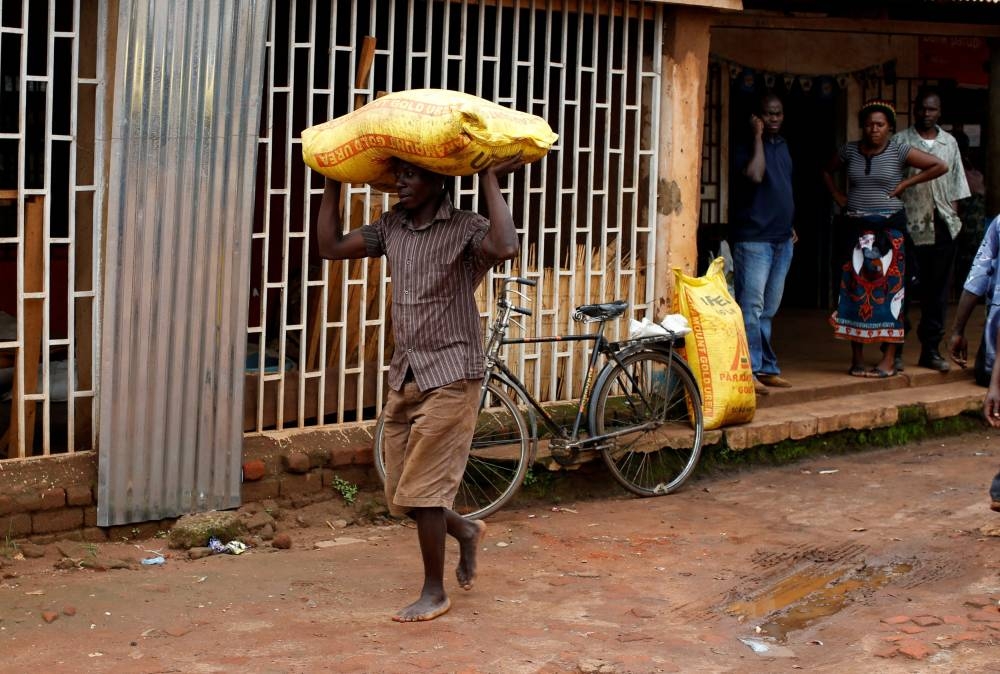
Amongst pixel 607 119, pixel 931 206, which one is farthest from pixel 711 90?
pixel 607 119

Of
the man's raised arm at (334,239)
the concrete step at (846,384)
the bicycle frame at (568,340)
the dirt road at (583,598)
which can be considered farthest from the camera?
the concrete step at (846,384)

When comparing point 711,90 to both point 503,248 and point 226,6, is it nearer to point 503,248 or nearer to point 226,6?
point 226,6

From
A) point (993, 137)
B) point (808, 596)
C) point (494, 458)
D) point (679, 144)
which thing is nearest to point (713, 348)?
point (679, 144)

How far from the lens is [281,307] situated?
6.58 metres

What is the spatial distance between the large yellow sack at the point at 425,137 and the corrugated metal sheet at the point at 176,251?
950 mm

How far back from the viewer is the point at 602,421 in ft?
23.6

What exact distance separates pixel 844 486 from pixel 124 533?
13.1ft

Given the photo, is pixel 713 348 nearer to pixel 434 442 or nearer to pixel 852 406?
pixel 852 406

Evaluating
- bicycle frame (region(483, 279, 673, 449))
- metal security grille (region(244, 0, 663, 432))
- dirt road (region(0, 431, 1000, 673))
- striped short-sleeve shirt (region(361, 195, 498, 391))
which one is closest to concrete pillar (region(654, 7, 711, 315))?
metal security grille (region(244, 0, 663, 432))

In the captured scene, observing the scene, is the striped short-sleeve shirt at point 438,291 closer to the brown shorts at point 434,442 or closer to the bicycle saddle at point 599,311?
the brown shorts at point 434,442

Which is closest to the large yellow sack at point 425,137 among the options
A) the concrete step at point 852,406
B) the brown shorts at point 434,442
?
the brown shorts at point 434,442

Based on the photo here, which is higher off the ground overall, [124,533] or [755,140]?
[755,140]

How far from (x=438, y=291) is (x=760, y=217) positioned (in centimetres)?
403

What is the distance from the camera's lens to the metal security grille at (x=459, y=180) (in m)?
6.69
